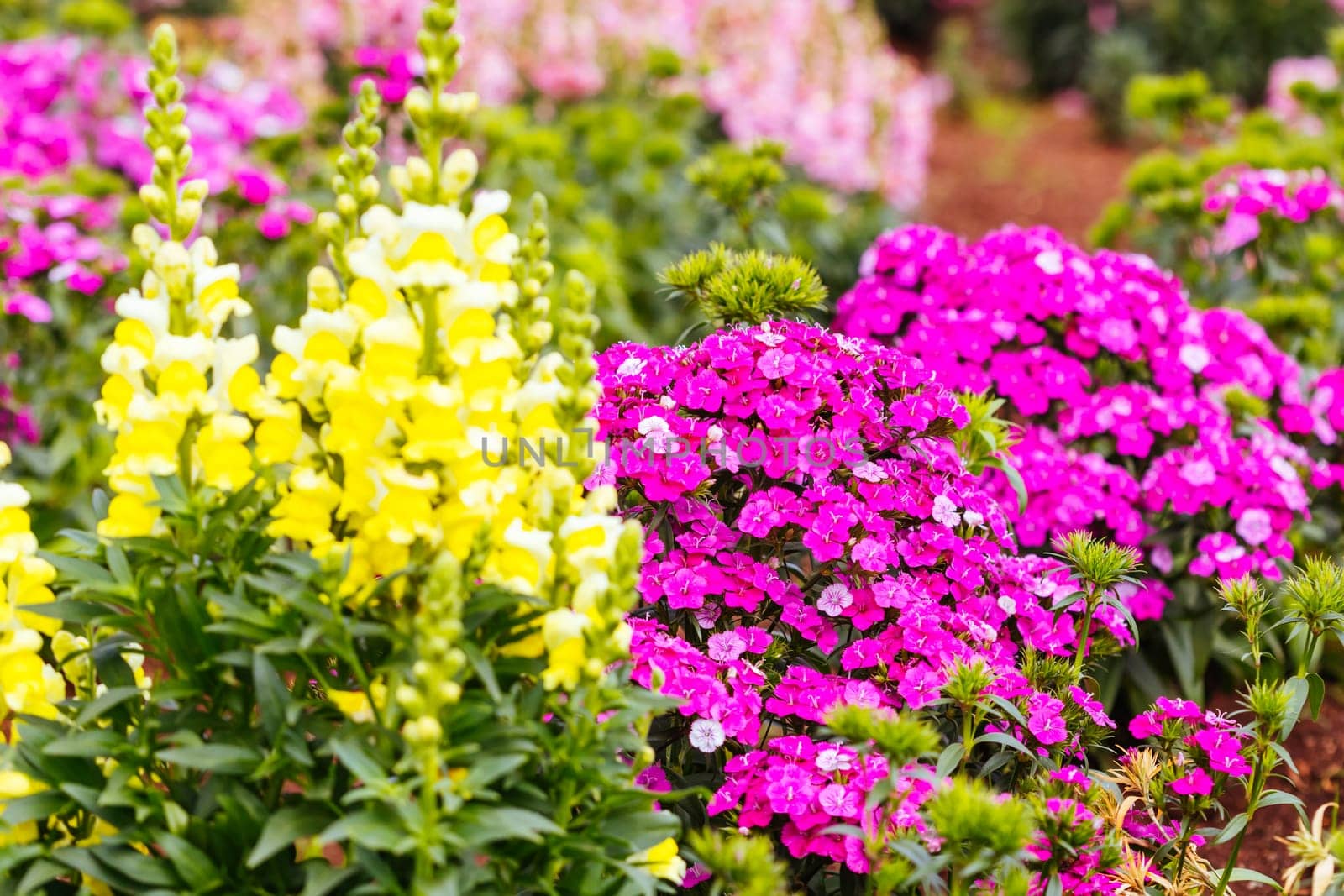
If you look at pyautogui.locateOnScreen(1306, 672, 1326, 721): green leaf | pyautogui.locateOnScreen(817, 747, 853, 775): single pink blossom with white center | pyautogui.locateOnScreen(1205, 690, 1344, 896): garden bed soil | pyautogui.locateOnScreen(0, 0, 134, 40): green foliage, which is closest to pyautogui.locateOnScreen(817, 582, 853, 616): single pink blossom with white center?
pyautogui.locateOnScreen(817, 747, 853, 775): single pink blossom with white center

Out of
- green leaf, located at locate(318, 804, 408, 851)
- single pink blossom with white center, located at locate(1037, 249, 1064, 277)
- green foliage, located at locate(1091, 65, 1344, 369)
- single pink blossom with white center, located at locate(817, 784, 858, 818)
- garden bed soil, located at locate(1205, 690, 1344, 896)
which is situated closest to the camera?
green leaf, located at locate(318, 804, 408, 851)

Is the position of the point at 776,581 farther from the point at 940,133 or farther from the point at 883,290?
the point at 940,133

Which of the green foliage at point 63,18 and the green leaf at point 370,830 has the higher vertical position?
the green foliage at point 63,18

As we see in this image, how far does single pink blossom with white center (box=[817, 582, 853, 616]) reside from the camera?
83.9 inches

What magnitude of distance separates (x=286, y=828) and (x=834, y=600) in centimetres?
95

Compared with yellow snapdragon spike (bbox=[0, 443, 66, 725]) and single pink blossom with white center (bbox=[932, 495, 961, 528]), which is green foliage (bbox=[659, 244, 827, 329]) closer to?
single pink blossom with white center (bbox=[932, 495, 961, 528])

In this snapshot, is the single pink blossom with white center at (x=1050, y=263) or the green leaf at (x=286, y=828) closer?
the green leaf at (x=286, y=828)

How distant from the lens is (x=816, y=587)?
7.44 feet

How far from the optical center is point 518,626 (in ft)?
5.80

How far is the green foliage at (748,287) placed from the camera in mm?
2512

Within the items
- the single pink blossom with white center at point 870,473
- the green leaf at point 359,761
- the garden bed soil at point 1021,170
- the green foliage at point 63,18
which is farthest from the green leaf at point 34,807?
the garden bed soil at point 1021,170

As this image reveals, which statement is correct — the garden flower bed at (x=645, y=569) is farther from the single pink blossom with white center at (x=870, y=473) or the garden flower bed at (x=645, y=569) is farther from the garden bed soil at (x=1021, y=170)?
the garden bed soil at (x=1021, y=170)

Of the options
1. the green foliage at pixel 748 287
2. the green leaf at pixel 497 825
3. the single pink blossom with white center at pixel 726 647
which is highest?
the green foliage at pixel 748 287

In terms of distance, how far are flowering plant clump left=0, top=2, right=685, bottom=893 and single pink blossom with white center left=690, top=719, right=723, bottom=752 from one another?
20 centimetres
